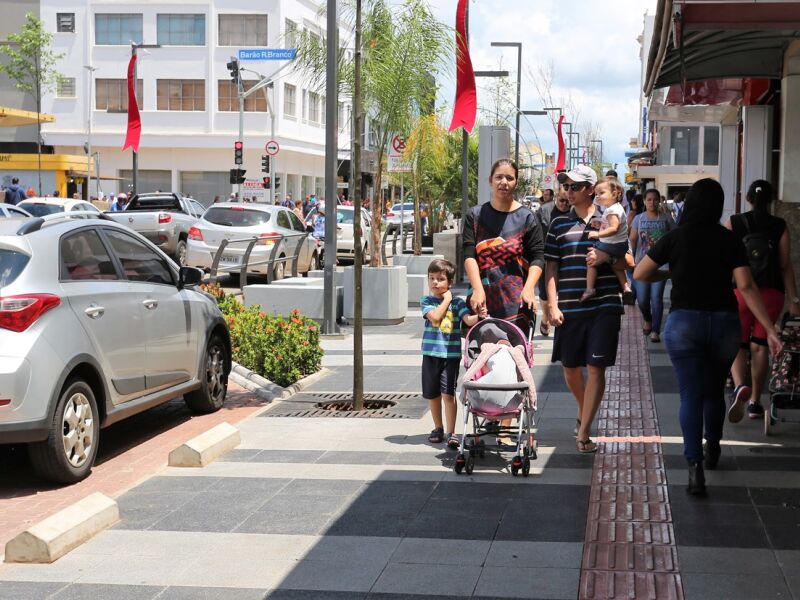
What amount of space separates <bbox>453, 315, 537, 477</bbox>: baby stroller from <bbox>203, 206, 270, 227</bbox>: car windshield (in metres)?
17.2

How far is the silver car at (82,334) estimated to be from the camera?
7254mm

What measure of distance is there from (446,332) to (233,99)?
59.2m

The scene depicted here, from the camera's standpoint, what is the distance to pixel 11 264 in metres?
7.55

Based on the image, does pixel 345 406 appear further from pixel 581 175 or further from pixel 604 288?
pixel 581 175

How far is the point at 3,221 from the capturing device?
8.24 meters

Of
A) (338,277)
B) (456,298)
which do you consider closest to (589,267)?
(456,298)

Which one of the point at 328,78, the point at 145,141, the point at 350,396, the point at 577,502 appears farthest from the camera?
the point at 145,141

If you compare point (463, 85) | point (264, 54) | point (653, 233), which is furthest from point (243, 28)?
point (653, 233)

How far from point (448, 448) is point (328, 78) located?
330 inches

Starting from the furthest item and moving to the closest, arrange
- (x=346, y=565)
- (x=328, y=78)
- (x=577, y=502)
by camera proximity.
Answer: (x=328, y=78) < (x=577, y=502) < (x=346, y=565)

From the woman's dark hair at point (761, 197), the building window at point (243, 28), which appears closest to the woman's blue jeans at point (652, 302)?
the woman's dark hair at point (761, 197)

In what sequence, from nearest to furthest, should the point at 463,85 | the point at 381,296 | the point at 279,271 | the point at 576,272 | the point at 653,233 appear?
the point at 576,272, the point at 653,233, the point at 463,85, the point at 381,296, the point at 279,271

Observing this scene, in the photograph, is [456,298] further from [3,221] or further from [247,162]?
[247,162]

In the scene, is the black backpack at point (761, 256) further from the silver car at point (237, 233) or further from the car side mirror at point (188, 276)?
the silver car at point (237, 233)
